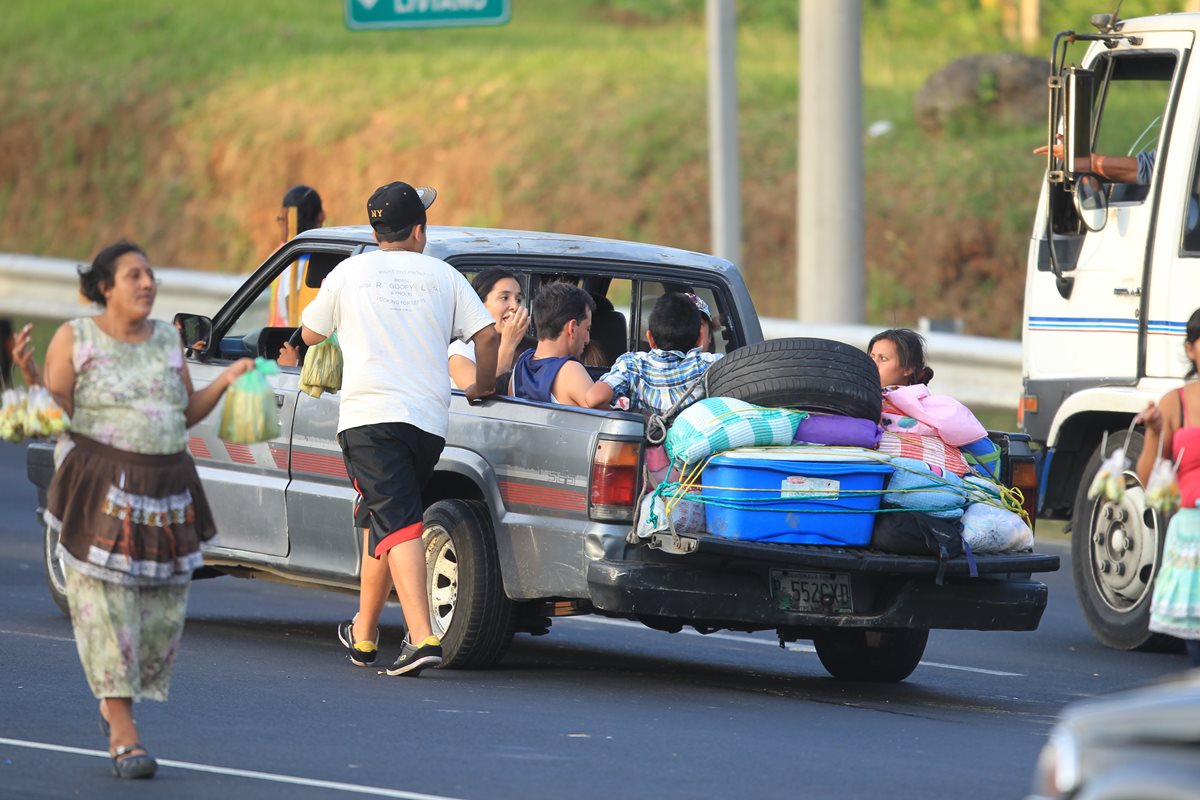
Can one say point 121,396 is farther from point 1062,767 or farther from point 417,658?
point 1062,767

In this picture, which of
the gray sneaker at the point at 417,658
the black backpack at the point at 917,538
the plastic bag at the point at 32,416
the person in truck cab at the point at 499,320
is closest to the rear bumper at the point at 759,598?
the black backpack at the point at 917,538

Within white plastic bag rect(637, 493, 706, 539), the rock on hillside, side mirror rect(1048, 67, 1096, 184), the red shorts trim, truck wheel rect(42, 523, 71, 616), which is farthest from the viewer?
the rock on hillside

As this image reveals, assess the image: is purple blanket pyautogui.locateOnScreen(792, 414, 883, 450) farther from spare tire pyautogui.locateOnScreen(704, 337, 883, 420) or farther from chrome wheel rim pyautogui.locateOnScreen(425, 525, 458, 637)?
chrome wheel rim pyautogui.locateOnScreen(425, 525, 458, 637)

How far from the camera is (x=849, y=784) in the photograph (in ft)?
23.2

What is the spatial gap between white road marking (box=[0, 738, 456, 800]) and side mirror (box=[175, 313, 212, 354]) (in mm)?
2564

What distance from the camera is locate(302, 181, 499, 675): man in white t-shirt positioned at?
28.8 feet

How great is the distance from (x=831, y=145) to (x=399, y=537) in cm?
884

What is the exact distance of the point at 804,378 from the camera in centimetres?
869

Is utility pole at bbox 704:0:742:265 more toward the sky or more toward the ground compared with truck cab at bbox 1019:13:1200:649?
more toward the sky

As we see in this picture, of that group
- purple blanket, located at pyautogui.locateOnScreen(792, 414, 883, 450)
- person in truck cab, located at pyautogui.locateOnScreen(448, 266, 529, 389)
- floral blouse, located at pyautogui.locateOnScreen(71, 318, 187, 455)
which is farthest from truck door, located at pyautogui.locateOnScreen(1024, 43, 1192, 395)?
floral blouse, located at pyautogui.locateOnScreen(71, 318, 187, 455)

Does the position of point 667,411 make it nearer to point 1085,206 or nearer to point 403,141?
point 1085,206

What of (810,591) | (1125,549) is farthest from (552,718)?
(1125,549)

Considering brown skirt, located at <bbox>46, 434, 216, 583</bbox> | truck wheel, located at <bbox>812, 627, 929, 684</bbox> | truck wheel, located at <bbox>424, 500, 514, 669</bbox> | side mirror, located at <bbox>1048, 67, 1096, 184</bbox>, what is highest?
side mirror, located at <bbox>1048, 67, 1096, 184</bbox>

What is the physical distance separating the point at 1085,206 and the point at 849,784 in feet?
16.9
